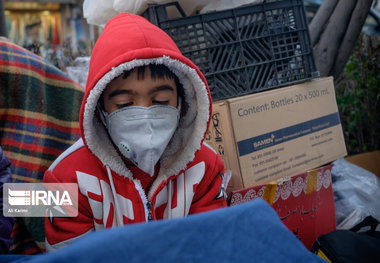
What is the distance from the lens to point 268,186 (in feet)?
5.82

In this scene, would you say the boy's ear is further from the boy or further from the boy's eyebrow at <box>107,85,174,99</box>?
the boy's eyebrow at <box>107,85,174,99</box>

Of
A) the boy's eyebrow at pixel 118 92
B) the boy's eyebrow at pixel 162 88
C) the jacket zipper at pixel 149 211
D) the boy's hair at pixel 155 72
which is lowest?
the jacket zipper at pixel 149 211

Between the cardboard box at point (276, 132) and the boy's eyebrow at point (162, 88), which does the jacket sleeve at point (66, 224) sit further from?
the cardboard box at point (276, 132)

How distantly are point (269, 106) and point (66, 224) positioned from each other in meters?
1.15

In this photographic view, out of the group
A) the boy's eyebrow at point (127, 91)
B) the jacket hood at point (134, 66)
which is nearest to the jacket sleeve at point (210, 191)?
the jacket hood at point (134, 66)

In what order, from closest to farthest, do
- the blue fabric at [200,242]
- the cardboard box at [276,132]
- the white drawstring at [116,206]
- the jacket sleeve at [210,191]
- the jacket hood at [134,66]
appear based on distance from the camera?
the blue fabric at [200,242], the jacket hood at [134,66], the white drawstring at [116,206], the jacket sleeve at [210,191], the cardboard box at [276,132]

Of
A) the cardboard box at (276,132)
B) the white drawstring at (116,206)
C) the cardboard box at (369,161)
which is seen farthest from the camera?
the cardboard box at (369,161)

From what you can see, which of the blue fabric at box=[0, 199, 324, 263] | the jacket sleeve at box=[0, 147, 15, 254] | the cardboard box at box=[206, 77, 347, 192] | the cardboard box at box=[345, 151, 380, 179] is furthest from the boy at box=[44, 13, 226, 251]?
the cardboard box at box=[345, 151, 380, 179]

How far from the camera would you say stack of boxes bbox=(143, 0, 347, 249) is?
5.85 ft

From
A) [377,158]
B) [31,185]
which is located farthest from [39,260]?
[377,158]

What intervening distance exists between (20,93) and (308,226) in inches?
65.4

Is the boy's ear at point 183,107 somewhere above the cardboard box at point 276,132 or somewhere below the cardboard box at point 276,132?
above

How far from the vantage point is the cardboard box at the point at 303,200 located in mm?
1788

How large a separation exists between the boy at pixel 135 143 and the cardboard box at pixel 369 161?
1.80m
